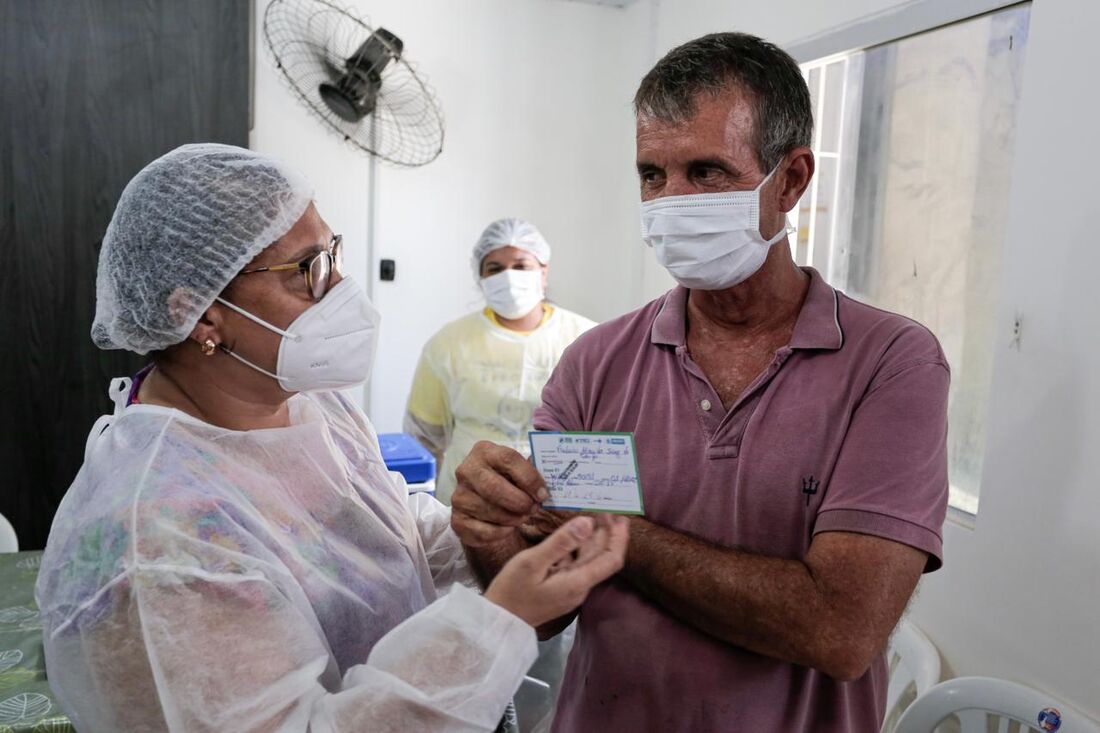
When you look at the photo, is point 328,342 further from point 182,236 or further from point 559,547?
point 559,547

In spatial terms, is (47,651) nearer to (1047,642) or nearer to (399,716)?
(399,716)

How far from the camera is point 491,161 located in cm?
375

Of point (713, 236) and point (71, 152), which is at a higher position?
point (71, 152)

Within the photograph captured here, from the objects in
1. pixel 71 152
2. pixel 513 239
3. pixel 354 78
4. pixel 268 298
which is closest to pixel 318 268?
pixel 268 298

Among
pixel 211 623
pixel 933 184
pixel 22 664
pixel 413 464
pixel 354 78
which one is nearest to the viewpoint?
pixel 211 623

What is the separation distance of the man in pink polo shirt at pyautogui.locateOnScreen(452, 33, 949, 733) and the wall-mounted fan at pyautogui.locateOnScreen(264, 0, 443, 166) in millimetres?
2476

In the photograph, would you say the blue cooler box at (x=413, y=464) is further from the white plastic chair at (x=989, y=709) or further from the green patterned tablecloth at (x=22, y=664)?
the white plastic chair at (x=989, y=709)

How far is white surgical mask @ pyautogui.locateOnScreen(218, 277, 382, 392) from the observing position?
105 cm

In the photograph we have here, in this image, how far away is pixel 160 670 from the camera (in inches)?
30.7

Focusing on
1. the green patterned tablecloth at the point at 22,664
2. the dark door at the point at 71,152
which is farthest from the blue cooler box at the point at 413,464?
the dark door at the point at 71,152

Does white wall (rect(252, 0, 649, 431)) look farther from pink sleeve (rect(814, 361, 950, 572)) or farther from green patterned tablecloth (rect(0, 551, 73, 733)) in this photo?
pink sleeve (rect(814, 361, 950, 572))

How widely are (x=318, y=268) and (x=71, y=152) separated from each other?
2198 mm

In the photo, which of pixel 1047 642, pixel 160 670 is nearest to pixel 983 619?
pixel 1047 642

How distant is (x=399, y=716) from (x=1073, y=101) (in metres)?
1.75
